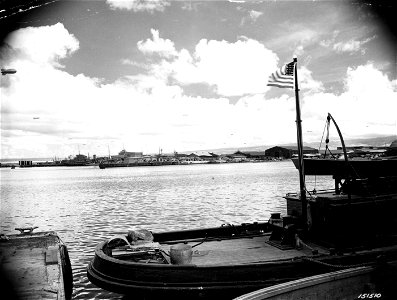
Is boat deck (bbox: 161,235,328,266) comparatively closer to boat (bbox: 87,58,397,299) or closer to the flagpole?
boat (bbox: 87,58,397,299)

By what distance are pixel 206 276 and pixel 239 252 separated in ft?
7.68

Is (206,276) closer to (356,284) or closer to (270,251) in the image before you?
(270,251)

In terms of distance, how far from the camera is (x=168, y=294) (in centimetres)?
909

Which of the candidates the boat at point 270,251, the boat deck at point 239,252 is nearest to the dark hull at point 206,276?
the boat at point 270,251

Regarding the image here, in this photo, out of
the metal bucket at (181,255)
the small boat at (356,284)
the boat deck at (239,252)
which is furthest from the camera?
the boat deck at (239,252)

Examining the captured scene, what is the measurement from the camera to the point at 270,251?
11125mm

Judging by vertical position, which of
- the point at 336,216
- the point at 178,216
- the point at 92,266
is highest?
the point at 336,216

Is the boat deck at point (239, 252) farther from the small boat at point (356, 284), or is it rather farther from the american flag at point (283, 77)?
the american flag at point (283, 77)

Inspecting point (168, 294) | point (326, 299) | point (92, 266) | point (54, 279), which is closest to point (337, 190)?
point (326, 299)

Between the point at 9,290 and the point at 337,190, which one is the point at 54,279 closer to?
the point at 9,290

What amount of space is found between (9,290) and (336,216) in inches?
356

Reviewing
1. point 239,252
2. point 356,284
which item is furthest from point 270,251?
point 356,284

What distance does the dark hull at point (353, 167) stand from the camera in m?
11.9

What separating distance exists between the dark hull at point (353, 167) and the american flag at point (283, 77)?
2788 millimetres
